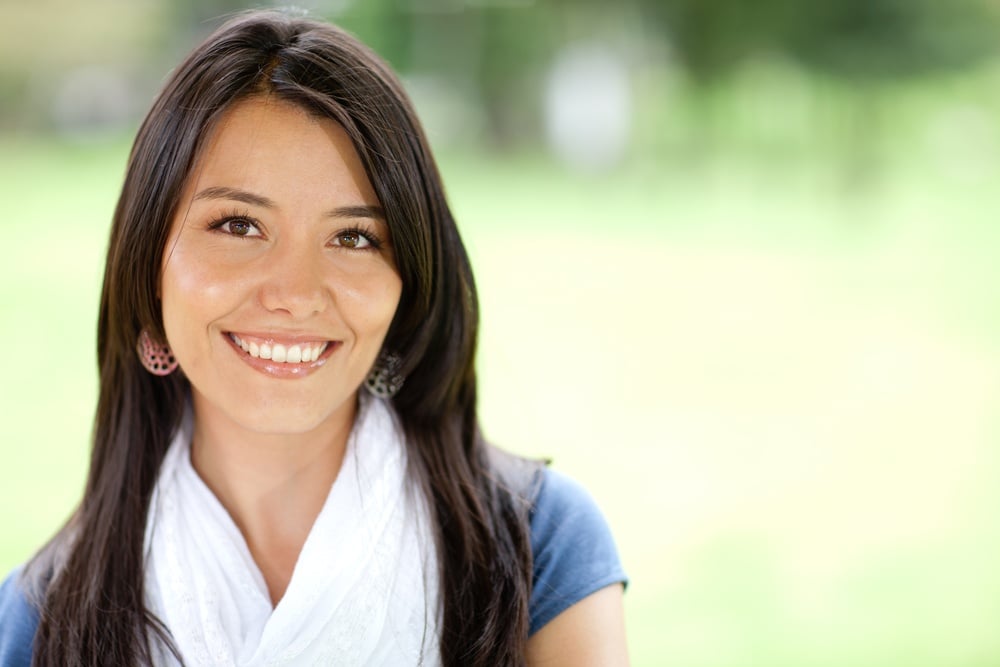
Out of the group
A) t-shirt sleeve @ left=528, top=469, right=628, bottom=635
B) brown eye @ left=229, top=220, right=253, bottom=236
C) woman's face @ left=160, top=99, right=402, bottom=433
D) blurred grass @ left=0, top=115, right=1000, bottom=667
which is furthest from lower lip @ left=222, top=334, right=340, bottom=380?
blurred grass @ left=0, top=115, right=1000, bottom=667

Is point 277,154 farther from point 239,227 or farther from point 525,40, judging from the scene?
point 525,40

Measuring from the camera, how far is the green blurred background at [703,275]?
4645 mm

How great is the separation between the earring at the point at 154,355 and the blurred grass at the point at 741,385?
84 cm

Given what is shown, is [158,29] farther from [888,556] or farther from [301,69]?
[301,69]

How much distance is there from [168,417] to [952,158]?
10.9 m

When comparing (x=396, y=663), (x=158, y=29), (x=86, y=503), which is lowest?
(x=396, y=663)

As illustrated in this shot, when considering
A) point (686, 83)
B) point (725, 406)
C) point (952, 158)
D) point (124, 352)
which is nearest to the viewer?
point (124, 352)

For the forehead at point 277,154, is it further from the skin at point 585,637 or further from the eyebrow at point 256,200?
the skin at point 585,637

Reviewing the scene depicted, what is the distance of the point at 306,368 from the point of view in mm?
1387

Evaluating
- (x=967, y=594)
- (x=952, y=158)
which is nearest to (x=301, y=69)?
(x=967, y=594)

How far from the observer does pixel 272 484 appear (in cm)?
151

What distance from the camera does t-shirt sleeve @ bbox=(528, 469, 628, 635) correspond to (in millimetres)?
1443

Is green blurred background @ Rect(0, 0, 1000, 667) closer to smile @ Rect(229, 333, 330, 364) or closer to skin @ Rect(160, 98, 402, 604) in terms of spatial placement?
skin @ Rect(160, 98, 402, 604)

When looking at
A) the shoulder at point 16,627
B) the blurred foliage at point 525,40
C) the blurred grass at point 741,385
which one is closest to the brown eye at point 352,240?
the shoulder at point 16,627
